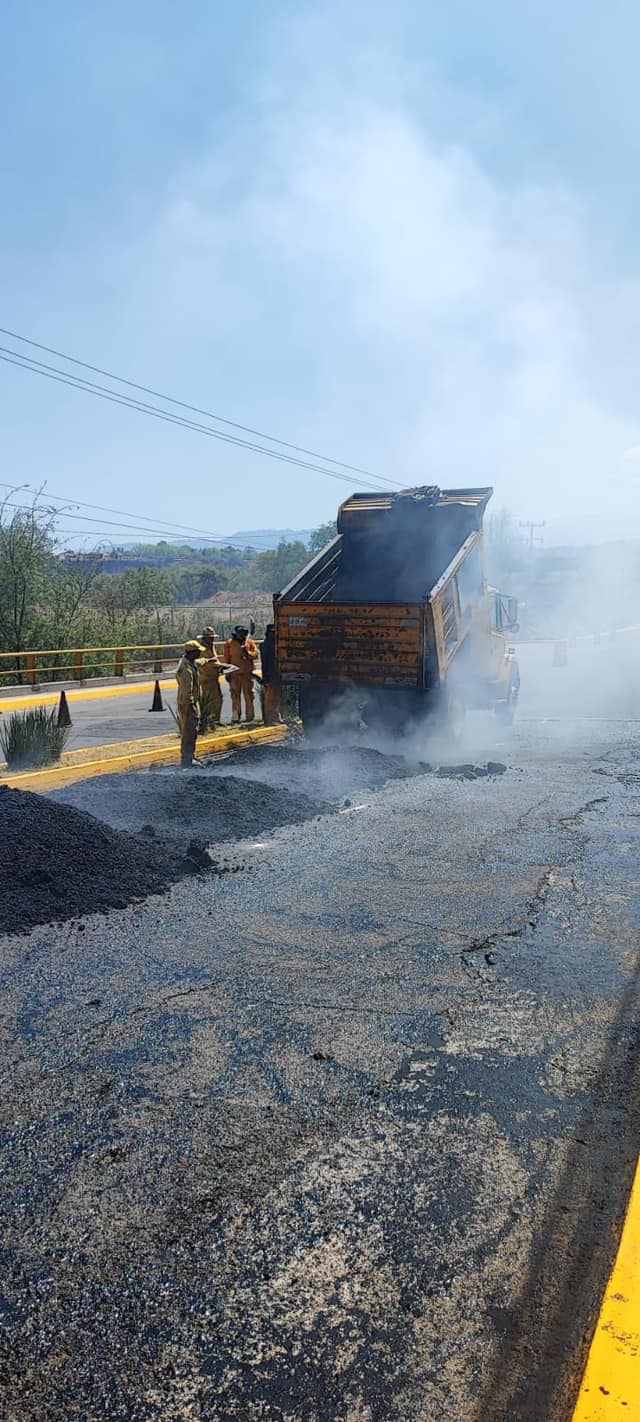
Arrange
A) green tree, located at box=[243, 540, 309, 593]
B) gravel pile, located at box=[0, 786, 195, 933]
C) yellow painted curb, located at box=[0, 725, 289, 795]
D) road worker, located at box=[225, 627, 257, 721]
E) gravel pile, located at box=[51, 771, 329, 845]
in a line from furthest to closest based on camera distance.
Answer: green tree, located at box=[243, 540, 309, 593], road worker, located at box=[225, 627, 257, 721], yellow painted curb, located at box=[0, 725, 289, 795], gravel pile, located at box=[51, 771, 329, 845], gravel pile, located at box=[0, 786, 195, 933]

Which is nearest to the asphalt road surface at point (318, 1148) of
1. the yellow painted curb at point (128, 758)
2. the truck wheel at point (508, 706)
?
the yellow painted curb at point (128, 758)

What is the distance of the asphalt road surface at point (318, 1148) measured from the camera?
247 centimetres

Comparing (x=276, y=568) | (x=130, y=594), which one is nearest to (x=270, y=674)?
(x=130, y=594)

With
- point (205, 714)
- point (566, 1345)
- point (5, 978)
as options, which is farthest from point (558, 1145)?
point (205, 714)

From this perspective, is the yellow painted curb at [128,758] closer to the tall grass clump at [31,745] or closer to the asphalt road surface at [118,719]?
the tall grass clump at [31,745]

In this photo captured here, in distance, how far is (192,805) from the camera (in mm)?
9016

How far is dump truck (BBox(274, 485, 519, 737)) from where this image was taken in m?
12.2

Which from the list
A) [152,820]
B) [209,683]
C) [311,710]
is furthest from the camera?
[209,683]

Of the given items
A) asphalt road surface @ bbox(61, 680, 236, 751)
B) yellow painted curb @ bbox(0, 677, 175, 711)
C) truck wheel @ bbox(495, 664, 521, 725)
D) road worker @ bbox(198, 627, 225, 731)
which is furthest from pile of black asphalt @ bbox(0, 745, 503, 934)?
yellow painted curb @ bbox(0, 677, 175, 711)

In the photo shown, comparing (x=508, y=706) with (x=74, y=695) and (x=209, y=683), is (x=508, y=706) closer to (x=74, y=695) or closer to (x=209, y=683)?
(x=209, y=683)

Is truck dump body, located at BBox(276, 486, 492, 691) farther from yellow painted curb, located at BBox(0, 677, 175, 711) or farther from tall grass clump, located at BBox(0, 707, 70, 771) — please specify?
yellow painted curb, located at BBox(0, 677, 175, 711)

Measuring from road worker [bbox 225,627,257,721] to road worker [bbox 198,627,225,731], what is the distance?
31.4 inches

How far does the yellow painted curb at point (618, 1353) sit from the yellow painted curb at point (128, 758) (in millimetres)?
7030

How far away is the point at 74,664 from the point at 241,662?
46.7 feet
